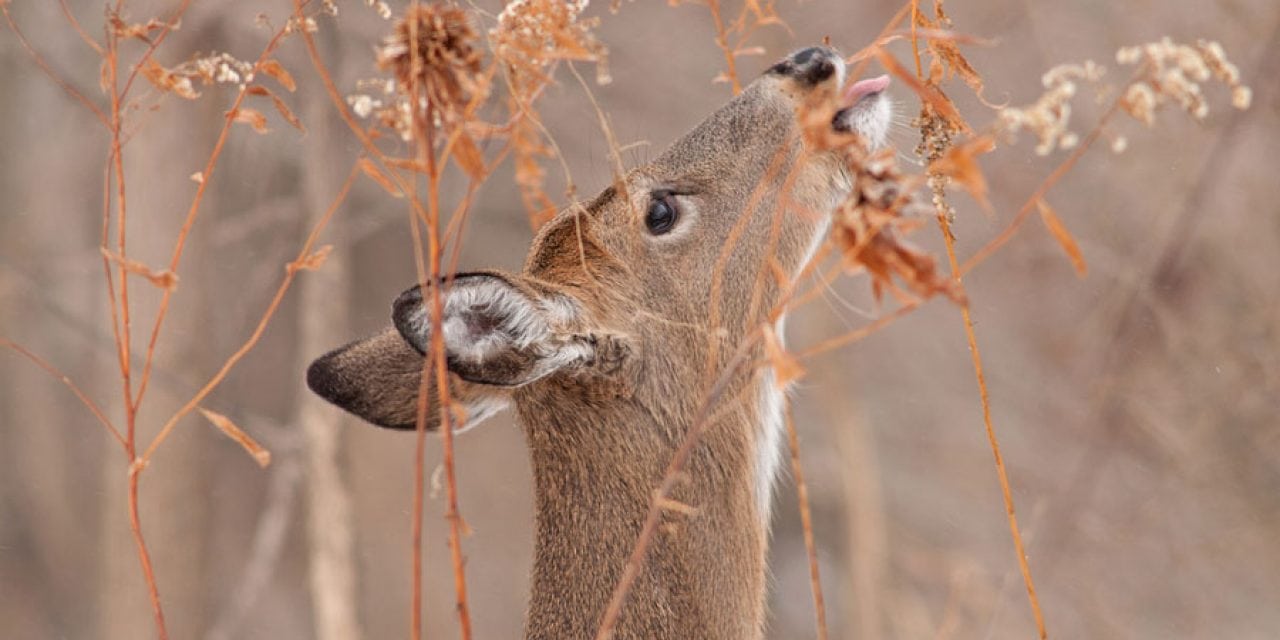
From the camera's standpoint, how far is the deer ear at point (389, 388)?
4.11m

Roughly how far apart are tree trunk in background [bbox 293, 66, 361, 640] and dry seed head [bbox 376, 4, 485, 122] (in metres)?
4.71

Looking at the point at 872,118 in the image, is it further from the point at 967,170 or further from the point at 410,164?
the point at 967,170

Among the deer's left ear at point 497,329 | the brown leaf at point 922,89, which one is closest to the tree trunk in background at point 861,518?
the deer's left ear at point 497,329

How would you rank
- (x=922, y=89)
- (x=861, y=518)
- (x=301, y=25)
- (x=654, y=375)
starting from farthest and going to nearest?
1. (x=861, y=518)
2. (x=654, y=375)
3. (x=301, y=25)
4. (x=922, y=89)

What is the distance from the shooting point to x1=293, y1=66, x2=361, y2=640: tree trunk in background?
7.41 metres

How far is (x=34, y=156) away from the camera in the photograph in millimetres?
13109

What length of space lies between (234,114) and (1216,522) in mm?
5618

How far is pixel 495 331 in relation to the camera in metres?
3.56

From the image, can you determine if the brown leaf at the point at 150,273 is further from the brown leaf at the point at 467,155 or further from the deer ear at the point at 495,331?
the brown leaf at the point at 467,155

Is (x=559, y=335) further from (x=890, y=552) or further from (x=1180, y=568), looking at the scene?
(x=890, y=552)

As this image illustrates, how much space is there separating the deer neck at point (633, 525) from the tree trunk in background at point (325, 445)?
3.45 metres

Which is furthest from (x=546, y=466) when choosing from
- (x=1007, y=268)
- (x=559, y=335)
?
(x=1007, y=268)

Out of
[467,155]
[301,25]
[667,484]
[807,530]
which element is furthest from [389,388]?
[667,484]

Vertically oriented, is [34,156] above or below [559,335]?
above
